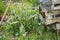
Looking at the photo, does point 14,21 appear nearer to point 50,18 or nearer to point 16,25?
point 16,25

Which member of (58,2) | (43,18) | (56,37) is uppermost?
(58,2)

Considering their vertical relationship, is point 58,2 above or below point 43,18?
above

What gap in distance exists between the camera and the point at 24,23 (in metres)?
3.93

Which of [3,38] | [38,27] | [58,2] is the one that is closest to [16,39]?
[3,38]

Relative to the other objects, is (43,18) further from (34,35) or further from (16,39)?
(16,39)

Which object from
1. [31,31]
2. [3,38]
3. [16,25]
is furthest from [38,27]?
[3,38]

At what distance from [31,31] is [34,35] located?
0.19 m

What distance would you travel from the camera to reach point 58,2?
3.59 metres

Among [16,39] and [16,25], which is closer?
[16,39]

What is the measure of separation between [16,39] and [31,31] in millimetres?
396

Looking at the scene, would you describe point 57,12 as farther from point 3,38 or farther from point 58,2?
point 3,38

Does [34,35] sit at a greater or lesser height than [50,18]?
lesser

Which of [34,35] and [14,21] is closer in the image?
[34,35]

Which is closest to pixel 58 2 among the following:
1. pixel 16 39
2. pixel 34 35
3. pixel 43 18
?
pixel 43 18
